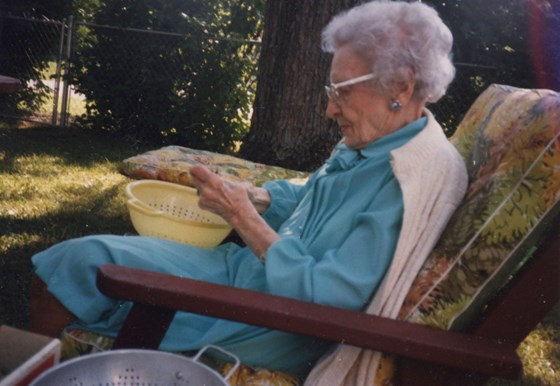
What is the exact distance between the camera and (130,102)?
811cm

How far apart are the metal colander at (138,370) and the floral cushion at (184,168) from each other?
176 cm

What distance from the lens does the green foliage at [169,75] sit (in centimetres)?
790

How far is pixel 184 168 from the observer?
334 cm

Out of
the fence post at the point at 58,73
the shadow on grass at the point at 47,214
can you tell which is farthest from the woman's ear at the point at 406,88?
the fence post at the point at 58,73

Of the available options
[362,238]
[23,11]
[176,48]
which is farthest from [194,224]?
[23,11]

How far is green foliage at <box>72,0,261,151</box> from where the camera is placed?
25.9ft

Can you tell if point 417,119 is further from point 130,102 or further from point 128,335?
point 130,102

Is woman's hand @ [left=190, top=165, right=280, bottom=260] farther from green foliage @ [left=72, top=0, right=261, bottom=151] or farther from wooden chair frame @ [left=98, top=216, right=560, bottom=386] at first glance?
green foliage @ [left=72, top=0, right=261, bottom=151]

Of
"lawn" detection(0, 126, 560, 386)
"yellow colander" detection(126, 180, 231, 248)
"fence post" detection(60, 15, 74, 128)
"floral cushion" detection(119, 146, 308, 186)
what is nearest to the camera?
"yellow colander" detection(126, 180, 231, 248)

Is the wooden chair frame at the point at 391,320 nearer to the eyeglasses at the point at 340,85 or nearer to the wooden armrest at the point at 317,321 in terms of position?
the wooden armrest at the point at 317,321

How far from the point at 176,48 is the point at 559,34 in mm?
3986

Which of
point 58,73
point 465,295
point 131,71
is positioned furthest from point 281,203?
point 58,73

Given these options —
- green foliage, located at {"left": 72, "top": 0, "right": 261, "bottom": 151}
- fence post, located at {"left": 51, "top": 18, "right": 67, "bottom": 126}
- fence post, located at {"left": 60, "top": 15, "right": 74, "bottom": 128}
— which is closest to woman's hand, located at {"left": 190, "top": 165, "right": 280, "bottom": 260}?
green foliage, located at {"left": 72, "top": 0, "right": 261, "bottom": 151}

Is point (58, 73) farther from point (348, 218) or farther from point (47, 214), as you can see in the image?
point (348, 218)
